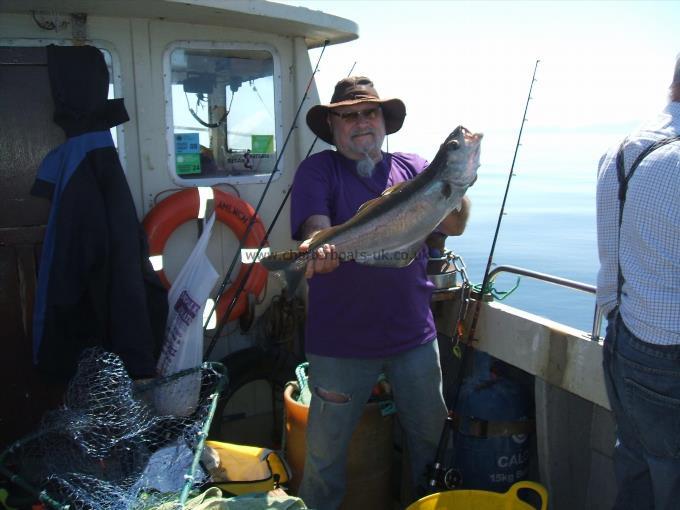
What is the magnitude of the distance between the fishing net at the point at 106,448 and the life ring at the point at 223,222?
1.07 metres

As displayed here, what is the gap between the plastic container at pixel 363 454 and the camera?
12.0ft

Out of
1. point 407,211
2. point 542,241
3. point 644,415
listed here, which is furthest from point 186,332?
point 542,241

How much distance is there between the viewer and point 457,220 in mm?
3197

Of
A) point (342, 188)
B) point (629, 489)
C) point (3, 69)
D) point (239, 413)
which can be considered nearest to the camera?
point (629, 489)

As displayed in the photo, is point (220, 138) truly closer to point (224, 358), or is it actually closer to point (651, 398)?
point (224, 358)

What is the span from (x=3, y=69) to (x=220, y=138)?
1.51 m

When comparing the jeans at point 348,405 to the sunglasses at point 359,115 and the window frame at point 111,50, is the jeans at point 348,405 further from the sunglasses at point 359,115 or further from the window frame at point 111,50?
the window frame at point 111,50

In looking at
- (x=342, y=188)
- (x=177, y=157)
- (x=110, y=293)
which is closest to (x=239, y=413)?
(x=110, y=293)

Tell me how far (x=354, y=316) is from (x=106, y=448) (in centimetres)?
144

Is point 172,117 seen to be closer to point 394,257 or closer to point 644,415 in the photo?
point 394,257

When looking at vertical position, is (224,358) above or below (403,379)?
below

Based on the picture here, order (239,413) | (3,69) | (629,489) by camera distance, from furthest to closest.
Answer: (239,413) < (3,69) < (629,489)

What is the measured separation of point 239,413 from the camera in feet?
16.1

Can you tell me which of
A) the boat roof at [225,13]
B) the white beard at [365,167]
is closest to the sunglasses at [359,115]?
the white beard at [365,167]
